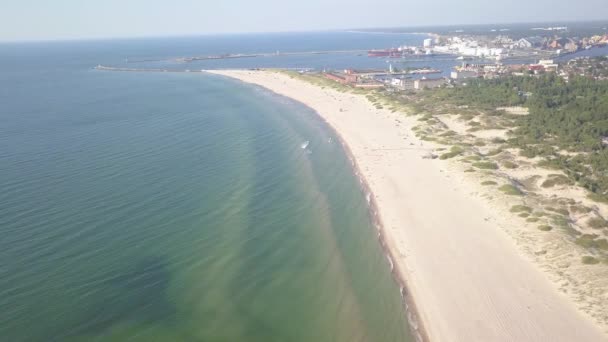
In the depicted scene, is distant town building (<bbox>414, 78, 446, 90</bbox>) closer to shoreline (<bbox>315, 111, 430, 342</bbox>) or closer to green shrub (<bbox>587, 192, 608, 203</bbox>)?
shoreline (<bbox>315, 111, 430, 342</bbox>)

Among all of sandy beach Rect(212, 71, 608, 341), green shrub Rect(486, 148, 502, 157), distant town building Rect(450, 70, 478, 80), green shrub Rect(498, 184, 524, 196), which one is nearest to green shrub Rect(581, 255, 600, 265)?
sandy beach Rect(212, 71, 608, 341)

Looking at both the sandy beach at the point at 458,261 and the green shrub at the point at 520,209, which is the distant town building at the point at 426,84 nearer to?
the sandy beach at the point at 458,261

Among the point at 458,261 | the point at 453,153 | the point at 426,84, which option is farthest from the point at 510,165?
the point at 426,84

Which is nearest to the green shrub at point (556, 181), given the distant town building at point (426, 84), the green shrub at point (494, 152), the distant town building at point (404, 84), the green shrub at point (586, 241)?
the green shrub at point (494, 152)

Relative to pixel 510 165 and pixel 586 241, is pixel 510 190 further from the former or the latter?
pixel 586 241

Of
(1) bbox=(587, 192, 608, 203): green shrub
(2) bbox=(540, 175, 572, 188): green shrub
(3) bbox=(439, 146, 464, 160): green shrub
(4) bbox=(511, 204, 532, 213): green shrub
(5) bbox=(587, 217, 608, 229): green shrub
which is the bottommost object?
(5) bbox=(587, 217, 608, 229): green shrub
